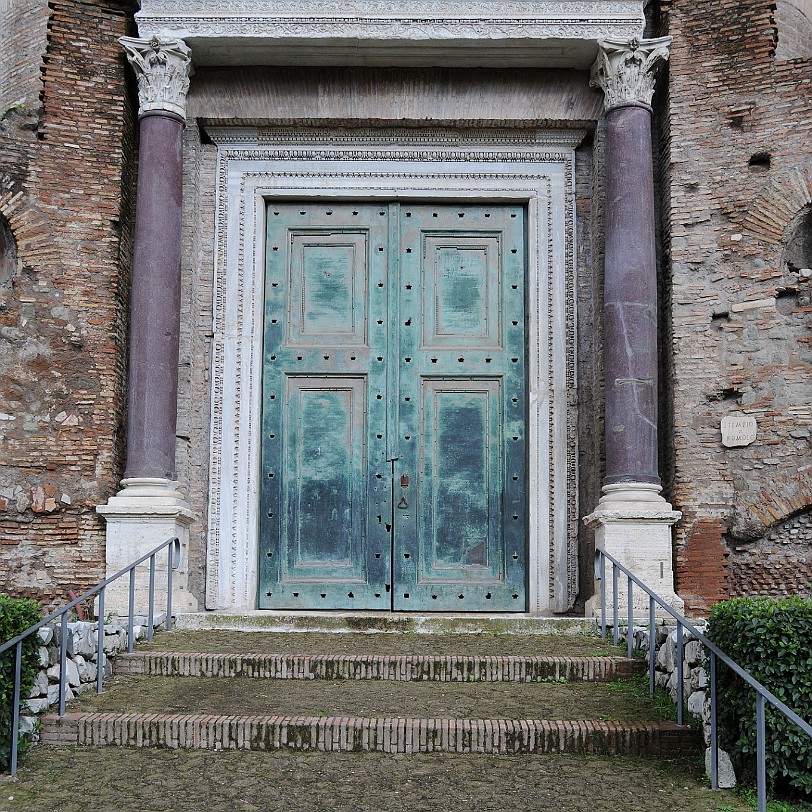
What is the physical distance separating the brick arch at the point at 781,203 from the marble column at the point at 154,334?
4907 mm

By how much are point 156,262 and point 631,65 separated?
14.3 ft

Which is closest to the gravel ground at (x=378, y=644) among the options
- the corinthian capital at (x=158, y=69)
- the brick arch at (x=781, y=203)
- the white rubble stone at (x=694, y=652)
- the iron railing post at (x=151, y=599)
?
the iron railing post at (x=151, y=599)

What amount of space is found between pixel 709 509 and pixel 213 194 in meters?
5.18

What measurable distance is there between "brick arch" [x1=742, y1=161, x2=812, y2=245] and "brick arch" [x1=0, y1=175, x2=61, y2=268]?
5.90 m

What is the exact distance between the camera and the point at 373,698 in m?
6.37

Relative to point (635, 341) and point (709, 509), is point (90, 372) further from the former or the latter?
point (709, 509)

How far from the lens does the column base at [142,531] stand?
854 cm

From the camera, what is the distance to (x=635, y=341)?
8977 millimetres

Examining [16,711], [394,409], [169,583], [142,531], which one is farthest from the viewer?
[394,409]

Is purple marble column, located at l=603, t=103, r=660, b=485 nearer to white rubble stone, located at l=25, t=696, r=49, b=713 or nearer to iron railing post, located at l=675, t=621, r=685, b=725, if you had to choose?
iron railing post, located at l=675, t=621, r=685, b=725

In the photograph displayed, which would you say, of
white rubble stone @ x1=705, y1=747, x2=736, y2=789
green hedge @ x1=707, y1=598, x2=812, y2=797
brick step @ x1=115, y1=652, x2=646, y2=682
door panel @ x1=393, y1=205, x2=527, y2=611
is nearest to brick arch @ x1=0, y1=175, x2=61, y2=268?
door panel @ x1=393, y1=205, x2=527, y2=611

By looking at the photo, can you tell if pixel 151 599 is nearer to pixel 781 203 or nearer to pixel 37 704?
pixel 37 704

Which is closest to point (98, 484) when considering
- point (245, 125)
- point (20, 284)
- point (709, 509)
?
point (20, 284)

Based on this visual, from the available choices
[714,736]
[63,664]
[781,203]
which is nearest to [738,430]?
[781,203]
